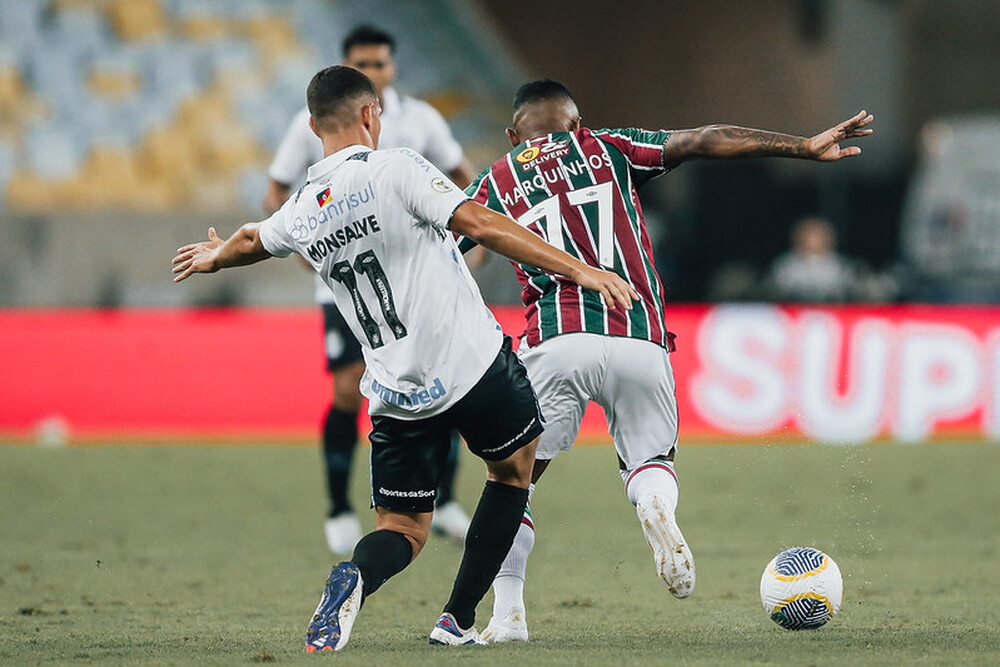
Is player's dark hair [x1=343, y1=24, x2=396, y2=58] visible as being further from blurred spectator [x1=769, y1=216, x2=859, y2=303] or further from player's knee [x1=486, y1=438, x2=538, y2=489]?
blurred spectator [x1=769, y1=216, x2=859, y2=303]

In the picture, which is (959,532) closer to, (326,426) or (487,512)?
(326,426)

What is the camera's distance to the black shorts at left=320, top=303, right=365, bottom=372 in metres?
7.19

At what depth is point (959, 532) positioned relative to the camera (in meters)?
7.89

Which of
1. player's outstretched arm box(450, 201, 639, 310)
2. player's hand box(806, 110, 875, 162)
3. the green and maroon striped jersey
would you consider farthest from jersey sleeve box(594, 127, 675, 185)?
player's outstretched arm box(450, 201, 639, 310)

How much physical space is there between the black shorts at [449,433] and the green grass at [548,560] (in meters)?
0.48

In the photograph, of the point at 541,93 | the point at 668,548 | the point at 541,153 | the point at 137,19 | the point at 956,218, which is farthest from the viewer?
the point at 137,19

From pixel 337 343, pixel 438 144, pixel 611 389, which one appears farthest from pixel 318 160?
pixel 611 389

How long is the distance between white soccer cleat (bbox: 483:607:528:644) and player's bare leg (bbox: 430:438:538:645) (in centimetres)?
8

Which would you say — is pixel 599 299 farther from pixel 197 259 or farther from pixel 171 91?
pixel 171 91

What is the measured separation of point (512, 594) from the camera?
491cm

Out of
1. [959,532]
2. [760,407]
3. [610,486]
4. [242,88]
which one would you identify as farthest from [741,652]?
[242,88]

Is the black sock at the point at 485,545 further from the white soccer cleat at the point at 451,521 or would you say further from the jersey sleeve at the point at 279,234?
the white soccer cleat at the point at 451,521

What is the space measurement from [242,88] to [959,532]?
36.1ft

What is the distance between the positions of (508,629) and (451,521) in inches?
102
